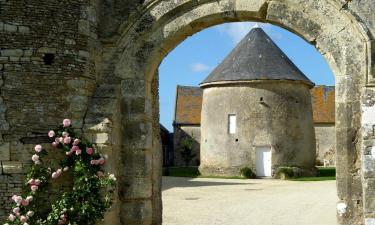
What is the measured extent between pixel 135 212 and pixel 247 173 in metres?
18.7

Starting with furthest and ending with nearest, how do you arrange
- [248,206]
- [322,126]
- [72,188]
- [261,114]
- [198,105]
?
[198,105]
[322,126]
[261,114]
[248,206]
[72,188]

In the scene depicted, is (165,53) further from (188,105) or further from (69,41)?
(188,105)

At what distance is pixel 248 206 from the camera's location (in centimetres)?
1310

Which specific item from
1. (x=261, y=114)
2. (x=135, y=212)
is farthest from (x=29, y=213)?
(x=261, y=114)

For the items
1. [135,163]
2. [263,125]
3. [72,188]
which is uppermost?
[263,125]

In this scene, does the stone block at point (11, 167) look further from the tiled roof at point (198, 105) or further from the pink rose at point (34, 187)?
the tiled roof at point (198, 105)

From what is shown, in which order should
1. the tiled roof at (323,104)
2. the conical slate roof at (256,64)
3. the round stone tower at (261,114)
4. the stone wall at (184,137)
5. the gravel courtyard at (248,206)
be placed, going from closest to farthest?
the gravel courtyard at (248,206) < the conical slate roof at (256,64) < the round stone tower at (261,114) < the tiled roof at (323,104) < the stone wall at (184,137)

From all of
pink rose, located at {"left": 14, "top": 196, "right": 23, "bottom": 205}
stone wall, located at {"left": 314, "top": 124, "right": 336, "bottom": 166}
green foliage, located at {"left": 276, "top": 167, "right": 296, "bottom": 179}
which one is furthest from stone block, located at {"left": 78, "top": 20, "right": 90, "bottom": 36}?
stone wall, located at {"left": 314, "top": 124, "right": 336, "bottom": 166}

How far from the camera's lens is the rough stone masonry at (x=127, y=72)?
604 centimetres

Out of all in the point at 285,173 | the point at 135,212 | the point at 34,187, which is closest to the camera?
the point at 34,187

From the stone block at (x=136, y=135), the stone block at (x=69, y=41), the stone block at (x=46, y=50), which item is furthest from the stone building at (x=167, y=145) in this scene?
the stone block at (x=46, y=50)

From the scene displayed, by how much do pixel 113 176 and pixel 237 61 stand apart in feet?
66.8

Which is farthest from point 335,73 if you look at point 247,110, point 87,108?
point 247,110

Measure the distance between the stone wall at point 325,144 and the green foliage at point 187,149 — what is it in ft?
26.8
